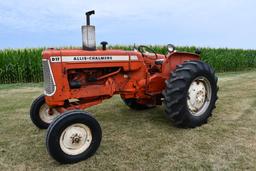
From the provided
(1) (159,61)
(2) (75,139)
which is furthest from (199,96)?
(2) (75,139)

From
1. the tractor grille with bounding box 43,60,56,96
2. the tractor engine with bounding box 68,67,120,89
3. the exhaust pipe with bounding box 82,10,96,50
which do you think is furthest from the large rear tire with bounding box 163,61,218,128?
the tractor grille with bounding box 43,60,56,96

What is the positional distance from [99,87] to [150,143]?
104 cm

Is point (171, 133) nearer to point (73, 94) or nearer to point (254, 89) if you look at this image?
point (73, 94)

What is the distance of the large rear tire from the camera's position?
432cm

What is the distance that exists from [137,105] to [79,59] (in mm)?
2168

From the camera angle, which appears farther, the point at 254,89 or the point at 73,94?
the point at 254,89

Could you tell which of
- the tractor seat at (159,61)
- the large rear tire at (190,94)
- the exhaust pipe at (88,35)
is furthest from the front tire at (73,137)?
the tractor seat at (159,61)

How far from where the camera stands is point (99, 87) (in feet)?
14.2

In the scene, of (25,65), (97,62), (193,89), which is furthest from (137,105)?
(25,65)

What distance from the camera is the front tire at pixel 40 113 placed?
4664 millimetres

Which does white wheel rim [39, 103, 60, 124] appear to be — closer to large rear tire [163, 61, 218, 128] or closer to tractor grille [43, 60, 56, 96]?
tractor grille [43, 60, 56, 96]

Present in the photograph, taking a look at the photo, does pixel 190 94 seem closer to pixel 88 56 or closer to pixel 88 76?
pixel 88 76

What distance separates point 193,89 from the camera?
4.69 meters

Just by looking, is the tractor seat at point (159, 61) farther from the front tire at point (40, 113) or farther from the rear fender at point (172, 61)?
the front tire at point (40, 113)
